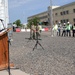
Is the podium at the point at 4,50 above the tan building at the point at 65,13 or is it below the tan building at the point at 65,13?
below

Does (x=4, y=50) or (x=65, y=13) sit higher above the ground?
(x=65, y=13)

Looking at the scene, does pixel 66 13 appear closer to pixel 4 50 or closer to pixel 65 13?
pixel 65 13

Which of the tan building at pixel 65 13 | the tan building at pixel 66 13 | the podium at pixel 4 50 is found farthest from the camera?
the tan building at pixel 65 13

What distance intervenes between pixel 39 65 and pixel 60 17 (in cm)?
12257

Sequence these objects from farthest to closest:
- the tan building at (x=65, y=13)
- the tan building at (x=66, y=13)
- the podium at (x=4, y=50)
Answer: the tan building at (x=65, y=13), the tan building at (x=66, y=13), the podium at (x=4, y=50)

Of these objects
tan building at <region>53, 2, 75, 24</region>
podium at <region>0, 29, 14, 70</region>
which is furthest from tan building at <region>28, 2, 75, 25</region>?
podium at <region>0, 29, 14, 70</region>

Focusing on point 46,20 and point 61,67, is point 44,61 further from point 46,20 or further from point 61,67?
point 46,20

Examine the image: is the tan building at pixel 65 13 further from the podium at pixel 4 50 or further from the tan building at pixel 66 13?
the podium at pixel 4 50

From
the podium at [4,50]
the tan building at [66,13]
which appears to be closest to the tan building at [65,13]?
the tan building at [66,13]

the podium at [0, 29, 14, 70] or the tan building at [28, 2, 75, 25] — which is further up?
the tan building at [28, 2, 75, 25]

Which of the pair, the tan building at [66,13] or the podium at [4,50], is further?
the tan building at [66,13]

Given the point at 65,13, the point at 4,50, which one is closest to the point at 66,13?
the point at 65,13

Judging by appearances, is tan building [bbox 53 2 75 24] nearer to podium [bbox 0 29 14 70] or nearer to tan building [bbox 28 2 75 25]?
tan building [bbox 28 2 75 25]

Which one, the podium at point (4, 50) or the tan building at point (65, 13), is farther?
the tan building at point (65, 13)
